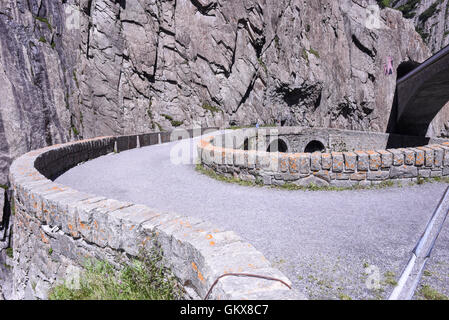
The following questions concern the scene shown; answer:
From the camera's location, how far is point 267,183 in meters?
5.92

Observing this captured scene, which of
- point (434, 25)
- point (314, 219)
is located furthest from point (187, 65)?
point (434, 25)

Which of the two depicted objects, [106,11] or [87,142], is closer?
[87,142]

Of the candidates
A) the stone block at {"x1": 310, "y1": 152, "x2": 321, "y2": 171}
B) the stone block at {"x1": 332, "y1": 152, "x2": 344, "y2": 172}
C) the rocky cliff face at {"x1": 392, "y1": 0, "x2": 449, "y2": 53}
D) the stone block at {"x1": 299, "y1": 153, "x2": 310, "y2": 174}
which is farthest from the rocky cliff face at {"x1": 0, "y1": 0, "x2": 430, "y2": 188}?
the stone block at {"x1": 332, "y1": 152, "x2": 344, "y2": 172}

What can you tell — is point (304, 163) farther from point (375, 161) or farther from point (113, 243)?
point (113, 243)

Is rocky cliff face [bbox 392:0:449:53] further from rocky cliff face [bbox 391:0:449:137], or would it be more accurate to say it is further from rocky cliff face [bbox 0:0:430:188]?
rocky cliff face [bbox 0:0:430:188]

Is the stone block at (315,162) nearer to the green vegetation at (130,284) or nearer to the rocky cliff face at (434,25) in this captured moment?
the green vegetation at (130,284)

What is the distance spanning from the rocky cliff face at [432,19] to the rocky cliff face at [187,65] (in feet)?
34.6

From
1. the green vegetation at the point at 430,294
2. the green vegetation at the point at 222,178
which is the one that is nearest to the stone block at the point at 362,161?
the green vegetation at the point at 222,178

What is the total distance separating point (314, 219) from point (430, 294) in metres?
1.87

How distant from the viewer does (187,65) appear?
2698cm

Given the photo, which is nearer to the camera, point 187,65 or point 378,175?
point 378,175
